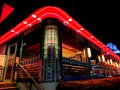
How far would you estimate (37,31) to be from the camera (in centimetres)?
912

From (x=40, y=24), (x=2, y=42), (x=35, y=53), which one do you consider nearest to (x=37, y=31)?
(x=40, y=24)

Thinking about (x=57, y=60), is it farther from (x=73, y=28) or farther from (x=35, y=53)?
(x=35, y=53)

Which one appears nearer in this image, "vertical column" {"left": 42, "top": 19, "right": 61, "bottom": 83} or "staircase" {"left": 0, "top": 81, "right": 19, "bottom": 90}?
"vertical column" {"left": 42, "top": 19, "right": 61, "bottom": 83}

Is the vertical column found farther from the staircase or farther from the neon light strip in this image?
the staircase

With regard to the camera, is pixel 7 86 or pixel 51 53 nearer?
pixel 51 53

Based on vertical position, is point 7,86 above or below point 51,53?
below

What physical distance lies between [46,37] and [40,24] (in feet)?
4.15

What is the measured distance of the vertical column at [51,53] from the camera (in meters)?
7.10

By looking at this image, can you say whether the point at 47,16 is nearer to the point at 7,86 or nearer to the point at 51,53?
the point at 51,53

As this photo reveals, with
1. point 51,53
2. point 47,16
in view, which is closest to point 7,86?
point 51,53

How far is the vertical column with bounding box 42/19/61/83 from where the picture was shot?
710 cm

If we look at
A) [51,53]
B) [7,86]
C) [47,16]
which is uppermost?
[47,16]

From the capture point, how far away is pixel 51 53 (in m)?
7.38

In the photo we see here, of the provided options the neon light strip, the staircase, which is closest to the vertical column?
the neon light strip
